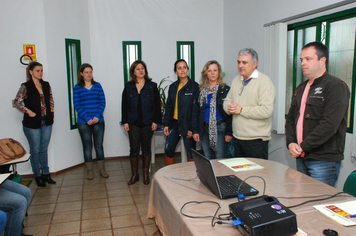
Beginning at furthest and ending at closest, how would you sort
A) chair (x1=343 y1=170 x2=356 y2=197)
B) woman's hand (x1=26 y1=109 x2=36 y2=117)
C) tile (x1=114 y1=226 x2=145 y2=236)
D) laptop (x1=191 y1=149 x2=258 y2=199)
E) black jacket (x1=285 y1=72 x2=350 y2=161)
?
woman's hand (x1=26 y1=109 x2=36 y2=117) → tile (x1=114 y1=226 x2=145 y2=236) → black jacket (x1=285 y1=72 x2=350 y2=161) → chair (x1=343 y1=170 x2=356 y2=197) → laptop (x1=191 y1=149 x2=258 y2=199)

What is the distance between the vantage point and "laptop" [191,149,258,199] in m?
1.52

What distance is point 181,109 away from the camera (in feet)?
11.4

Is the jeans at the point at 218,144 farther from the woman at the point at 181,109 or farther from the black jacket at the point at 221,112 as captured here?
the woman at the point at 181,109

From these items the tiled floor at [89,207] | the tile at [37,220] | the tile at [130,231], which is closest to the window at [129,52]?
the tiled floor at [89,207]

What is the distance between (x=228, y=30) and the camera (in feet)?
16.7

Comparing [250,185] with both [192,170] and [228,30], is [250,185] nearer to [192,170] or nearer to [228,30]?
[192,170]

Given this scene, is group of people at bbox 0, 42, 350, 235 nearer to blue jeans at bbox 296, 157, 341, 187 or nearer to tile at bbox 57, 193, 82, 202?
blue jeans at bbox 296, 157, 341, 187

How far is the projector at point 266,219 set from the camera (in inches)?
41.7

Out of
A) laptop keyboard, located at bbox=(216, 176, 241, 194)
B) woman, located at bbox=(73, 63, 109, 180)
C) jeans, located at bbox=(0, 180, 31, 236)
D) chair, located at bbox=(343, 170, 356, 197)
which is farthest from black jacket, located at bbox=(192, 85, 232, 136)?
jeans, located at bbox=(0, 180, 31, 236)

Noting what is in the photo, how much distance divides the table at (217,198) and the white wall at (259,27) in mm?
1410

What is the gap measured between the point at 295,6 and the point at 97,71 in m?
3.24

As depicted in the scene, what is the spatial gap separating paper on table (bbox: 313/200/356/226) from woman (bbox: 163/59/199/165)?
2.08 metres

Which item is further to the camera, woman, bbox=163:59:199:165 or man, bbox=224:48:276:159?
woman, bbox=163:59:199:165

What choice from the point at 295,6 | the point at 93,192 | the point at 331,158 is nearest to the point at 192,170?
the point at 331,158
